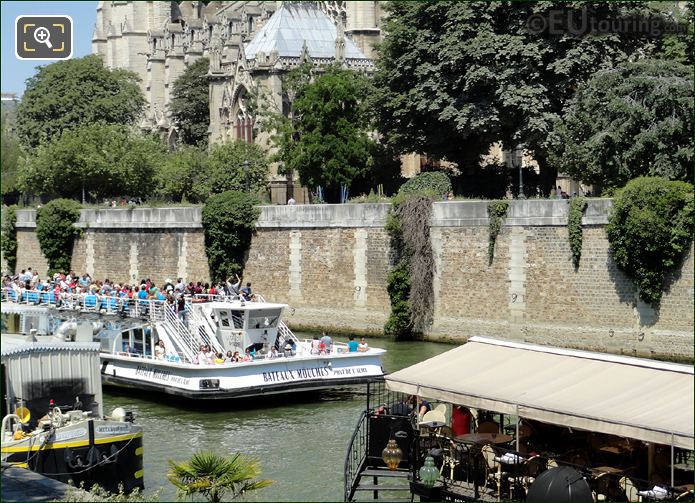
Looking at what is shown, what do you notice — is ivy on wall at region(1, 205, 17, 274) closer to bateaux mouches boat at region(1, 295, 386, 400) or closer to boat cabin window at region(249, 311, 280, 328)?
bateaux mouches boat at region(1, 295, 386, 400)

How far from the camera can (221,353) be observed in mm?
29672

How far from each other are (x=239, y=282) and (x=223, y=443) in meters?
18.0

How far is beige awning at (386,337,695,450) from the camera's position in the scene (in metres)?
15.0

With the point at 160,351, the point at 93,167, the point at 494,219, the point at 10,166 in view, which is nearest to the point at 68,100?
the point at 10,166

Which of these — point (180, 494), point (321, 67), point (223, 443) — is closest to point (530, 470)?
point (180, 494)

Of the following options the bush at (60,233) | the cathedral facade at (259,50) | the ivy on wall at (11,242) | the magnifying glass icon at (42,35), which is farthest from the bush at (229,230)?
the magnifying glass icon at (42,35)

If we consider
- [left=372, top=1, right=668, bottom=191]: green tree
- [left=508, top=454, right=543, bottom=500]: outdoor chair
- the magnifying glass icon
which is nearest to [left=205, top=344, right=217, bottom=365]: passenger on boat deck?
[left=508, top=454, right=543, bottom=500]: outdoor chair

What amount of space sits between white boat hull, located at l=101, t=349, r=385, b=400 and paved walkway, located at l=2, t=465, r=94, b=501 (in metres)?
11.6

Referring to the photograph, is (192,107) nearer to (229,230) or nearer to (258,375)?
(229,230)

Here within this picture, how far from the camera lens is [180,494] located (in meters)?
18.3

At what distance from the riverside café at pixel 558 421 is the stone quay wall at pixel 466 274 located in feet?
47.9

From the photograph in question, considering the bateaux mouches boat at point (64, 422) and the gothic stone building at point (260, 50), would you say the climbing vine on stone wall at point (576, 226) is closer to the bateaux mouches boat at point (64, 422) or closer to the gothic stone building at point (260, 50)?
the bateaux mouches boat at point (64, 422)

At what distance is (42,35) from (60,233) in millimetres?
39969

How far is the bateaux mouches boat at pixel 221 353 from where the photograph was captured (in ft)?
93.7
